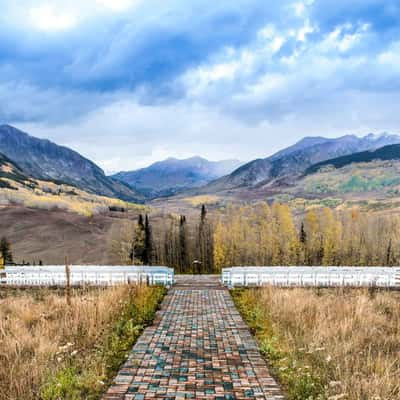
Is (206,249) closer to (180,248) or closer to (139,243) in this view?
(180,248)

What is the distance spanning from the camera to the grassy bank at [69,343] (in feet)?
12.8

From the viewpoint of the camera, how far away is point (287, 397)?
381cm

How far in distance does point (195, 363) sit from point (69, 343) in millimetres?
1685

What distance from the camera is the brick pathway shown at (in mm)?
3930

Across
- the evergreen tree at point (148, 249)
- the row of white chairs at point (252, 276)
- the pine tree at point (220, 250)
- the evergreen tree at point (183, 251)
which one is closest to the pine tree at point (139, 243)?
the evergreen tree at point (148, 249)

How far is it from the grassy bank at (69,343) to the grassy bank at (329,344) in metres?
2.17

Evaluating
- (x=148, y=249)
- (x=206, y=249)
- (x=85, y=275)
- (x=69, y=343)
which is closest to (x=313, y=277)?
(x=85, y=275)

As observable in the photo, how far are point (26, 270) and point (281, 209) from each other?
795 inches

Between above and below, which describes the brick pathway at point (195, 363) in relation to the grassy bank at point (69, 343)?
below

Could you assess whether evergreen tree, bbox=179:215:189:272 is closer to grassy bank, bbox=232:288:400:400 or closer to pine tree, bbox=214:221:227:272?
pine tree, bbox=214:221:227:272

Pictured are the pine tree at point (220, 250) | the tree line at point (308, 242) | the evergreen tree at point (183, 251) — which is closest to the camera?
the tree line at point (308, 242)

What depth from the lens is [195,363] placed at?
4.75 metres

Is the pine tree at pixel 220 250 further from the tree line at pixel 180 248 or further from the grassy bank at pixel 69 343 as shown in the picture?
the grassy bank at pixel 69 343

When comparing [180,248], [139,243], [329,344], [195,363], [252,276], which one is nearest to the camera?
[195,363]
